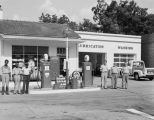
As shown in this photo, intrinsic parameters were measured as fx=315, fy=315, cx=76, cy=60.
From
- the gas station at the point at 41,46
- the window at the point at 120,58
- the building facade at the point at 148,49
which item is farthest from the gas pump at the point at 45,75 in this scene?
the building facade at the point at 148,49

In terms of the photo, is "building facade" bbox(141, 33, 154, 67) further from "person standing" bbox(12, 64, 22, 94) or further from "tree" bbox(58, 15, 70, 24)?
"tree" bbox(58, 15, 70, 24)

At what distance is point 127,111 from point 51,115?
287 cm

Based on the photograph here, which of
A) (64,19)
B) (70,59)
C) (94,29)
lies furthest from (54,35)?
(64,19)

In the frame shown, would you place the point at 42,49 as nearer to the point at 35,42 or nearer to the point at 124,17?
the point at 35,42

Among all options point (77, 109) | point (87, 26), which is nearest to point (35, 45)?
point (77, 109)

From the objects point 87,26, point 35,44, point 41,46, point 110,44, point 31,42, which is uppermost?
point 87,26

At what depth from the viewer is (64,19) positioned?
6862cm

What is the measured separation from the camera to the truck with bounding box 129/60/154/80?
2812 centimetres

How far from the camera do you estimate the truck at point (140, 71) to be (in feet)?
92.3

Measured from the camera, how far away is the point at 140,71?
28.5 meters

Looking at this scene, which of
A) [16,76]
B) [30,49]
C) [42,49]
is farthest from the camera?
[42,49]

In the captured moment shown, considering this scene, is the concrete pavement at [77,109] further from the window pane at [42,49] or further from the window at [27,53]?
the window pane at [42,49]

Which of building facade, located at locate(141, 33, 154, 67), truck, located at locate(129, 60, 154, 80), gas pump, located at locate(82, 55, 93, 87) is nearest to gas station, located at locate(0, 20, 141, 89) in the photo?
gas pump, located at locate(82, 55, 93, 87)

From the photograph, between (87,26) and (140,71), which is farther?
(87,26)
